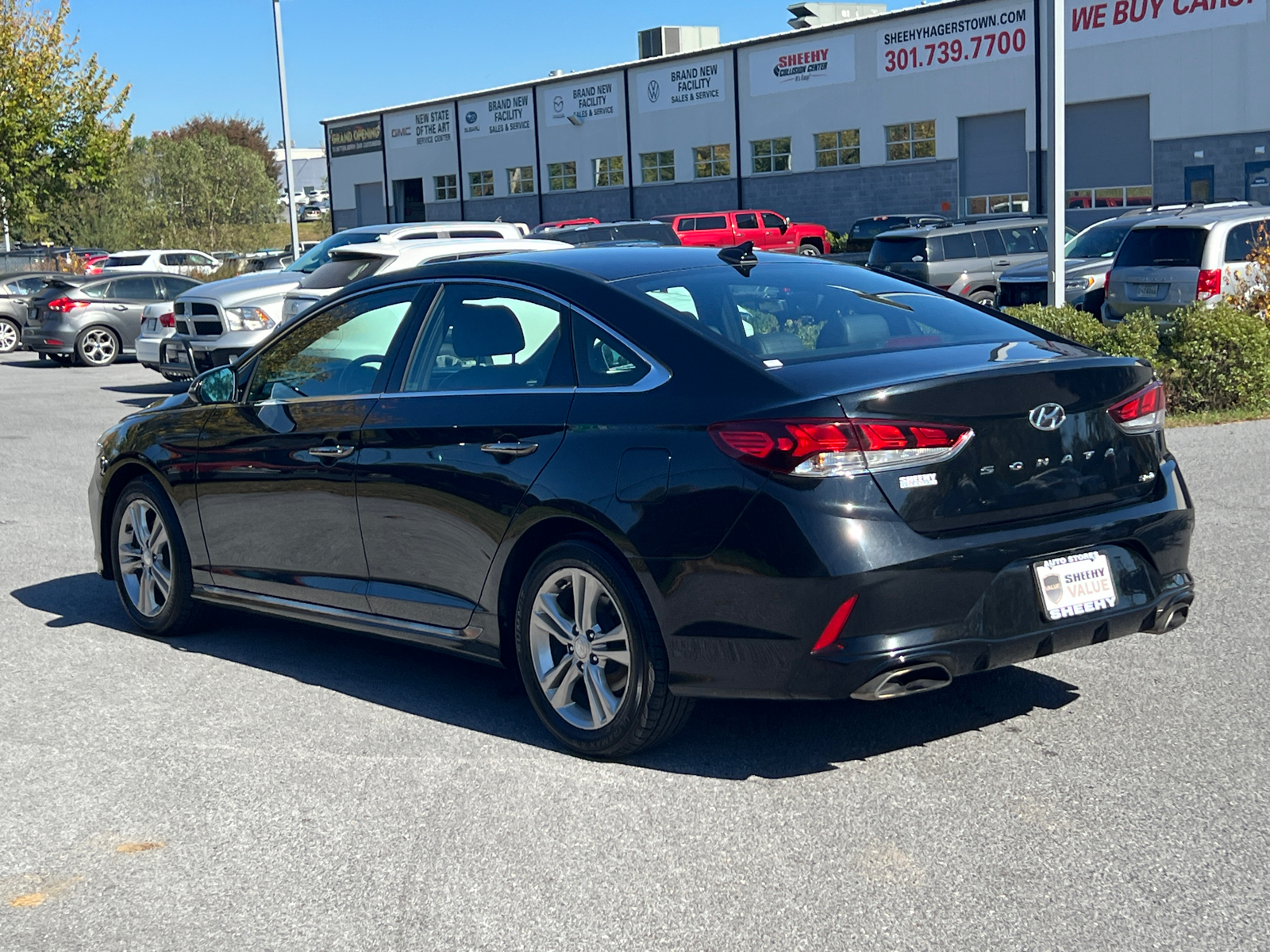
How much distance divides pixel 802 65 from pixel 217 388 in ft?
153

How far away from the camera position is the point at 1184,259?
15.7m

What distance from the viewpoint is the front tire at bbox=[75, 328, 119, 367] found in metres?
25.1

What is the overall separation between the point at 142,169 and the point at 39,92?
2883 cm

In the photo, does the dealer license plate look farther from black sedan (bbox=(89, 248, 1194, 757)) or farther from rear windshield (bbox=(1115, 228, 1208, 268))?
rear windshield (bbox=(1115, 228, 1208, 268))

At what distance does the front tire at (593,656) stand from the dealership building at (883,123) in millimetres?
35916

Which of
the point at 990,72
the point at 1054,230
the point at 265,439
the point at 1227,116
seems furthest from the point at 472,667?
the point at 990,72

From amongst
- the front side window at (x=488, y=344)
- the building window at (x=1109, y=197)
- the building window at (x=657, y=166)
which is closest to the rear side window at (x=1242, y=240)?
the front side window at (x=488, y=344)

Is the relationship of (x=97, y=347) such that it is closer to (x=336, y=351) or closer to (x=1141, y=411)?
(x=336, y=351)

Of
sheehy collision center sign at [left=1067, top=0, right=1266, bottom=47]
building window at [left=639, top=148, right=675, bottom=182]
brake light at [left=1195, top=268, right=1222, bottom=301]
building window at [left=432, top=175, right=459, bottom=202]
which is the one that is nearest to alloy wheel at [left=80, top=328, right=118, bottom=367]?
brake light at [left=1195, top=268, right=1222, bottom=301]

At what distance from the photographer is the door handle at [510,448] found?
4.95 m

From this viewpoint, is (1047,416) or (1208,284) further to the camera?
(1208,284)

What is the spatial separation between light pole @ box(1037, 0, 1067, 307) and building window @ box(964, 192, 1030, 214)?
29.9 m

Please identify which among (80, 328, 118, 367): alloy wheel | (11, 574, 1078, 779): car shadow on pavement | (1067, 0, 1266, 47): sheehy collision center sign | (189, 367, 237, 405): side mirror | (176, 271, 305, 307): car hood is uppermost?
(1067, 0, 1266, 47): sheehy collision center sign

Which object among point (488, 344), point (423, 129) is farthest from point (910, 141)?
point (488, 344)
